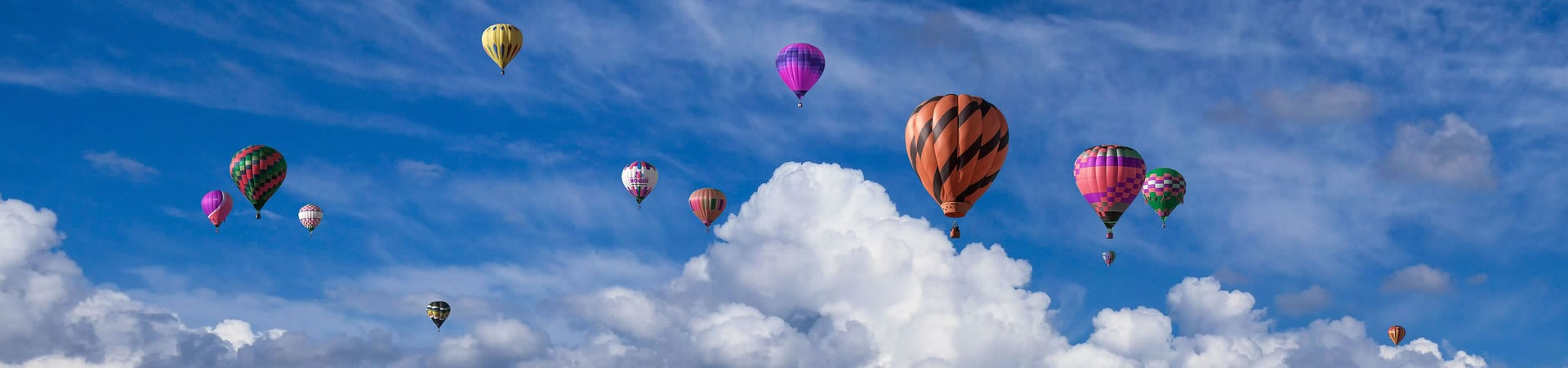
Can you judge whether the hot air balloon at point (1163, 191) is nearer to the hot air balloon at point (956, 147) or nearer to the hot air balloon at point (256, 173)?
the hot air balloon at point (956, 147)

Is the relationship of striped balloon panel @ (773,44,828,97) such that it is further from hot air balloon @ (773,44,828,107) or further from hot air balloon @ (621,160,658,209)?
hot air balloon @ (621,160,658,209)

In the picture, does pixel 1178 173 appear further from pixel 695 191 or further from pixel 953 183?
pixel 695 191

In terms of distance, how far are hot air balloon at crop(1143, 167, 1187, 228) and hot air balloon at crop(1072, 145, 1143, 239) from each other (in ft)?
36.3

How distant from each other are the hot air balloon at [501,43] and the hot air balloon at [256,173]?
1766cm

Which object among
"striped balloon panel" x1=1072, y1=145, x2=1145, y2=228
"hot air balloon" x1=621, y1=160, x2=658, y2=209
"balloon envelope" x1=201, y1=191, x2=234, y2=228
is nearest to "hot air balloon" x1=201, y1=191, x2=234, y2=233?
"balloon envelope" x1=201, y1=191, x2=234, y2=228

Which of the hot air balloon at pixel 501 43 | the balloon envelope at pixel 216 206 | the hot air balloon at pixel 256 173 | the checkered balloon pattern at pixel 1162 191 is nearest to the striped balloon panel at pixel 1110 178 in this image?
the checkered balloon pattern at pixel 1162 191

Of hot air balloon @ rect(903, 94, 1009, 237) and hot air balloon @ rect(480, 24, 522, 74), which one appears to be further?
hot air balloon @ rect(480, 24, 522, 74)

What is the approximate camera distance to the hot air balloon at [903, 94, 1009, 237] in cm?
9356

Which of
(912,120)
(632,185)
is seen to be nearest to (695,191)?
(632,185)

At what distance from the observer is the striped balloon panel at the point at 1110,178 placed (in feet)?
362

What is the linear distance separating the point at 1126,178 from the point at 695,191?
52323 mm

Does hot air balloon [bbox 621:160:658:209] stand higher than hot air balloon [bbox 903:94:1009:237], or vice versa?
hot air balloon [bbox 621:160:658:209]

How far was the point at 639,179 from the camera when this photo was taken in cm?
14875

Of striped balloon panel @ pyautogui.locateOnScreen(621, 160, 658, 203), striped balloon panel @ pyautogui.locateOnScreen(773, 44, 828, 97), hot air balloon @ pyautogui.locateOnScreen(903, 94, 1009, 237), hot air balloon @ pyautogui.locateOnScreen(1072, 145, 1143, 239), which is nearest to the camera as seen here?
hot air balloon @ pyautogui.locateOnScreen(903, 94, 1009, 237)
